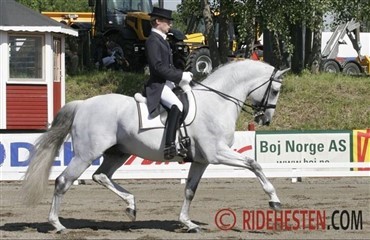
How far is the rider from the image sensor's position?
1160cm

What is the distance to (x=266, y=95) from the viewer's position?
12.2 meters

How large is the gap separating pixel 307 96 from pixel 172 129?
59.2 ft

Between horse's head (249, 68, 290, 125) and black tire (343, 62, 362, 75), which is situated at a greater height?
horse's head (249, 68, 290, 125)

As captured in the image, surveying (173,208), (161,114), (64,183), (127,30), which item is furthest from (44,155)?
(127,30)

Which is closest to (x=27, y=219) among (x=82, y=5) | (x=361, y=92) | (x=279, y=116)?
(x=279, y=116)

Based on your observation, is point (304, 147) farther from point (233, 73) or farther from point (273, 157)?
point (233, 73)

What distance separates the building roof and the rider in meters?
12.1

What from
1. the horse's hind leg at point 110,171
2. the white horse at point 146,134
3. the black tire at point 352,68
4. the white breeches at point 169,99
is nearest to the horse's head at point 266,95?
the white horse at point 146,134

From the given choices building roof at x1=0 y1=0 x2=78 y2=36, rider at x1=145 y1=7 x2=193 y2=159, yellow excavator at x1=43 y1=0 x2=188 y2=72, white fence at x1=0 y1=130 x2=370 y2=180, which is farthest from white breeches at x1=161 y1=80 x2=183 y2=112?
yellow excavator at x1=43 y1=0 x2=188 y2=72

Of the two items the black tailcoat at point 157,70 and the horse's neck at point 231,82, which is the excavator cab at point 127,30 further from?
the black tailcoat at point 157,70

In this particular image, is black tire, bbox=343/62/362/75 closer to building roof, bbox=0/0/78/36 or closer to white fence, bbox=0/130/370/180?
building roof, bbox=0/0/78/36

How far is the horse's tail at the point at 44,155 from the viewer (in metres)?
12.1

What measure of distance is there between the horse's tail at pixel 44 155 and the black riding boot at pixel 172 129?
4.65 ft

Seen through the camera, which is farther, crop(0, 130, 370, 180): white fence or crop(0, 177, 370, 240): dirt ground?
crop(0, 130, 370, 180): white fence
